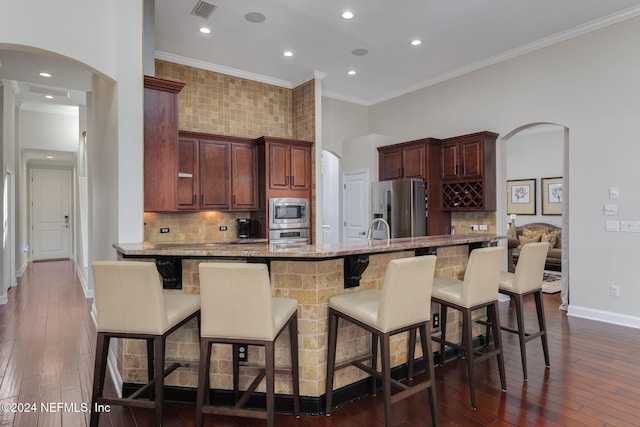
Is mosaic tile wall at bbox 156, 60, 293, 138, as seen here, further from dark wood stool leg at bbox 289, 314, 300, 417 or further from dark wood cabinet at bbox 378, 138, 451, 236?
dark wood stool leg at bbox 289, 314, 300, 417

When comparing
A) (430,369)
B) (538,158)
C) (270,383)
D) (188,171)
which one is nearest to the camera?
(270,383)

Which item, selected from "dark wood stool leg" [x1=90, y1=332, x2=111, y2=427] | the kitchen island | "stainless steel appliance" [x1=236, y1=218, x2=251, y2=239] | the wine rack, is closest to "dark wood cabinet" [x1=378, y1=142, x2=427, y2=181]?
the wine rack

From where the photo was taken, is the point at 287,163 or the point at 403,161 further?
the point at 403,161

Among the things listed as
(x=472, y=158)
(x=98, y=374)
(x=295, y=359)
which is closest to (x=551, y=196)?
(x=472, y=158)

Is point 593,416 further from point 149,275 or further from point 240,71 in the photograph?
point 240,71

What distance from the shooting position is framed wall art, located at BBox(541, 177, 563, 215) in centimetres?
797

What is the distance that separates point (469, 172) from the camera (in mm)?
5207

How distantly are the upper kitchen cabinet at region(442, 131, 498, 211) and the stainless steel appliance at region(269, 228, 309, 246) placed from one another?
7.29 feet

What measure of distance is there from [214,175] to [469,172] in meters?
3.68

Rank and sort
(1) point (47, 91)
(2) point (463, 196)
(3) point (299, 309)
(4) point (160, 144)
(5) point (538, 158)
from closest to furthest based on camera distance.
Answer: (3) point (299, 309), (4) point (160, 144), (2) point (463, 196), (1) point (47, 91), (5) point (538, 158)

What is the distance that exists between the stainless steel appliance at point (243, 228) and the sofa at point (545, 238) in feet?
16.3

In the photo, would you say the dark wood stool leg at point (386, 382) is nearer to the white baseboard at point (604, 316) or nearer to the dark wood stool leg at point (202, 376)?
the dark wood stool leg at point (202, 376)

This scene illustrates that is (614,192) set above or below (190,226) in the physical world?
above

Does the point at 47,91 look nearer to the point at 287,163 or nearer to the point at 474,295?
the point at 287,163
